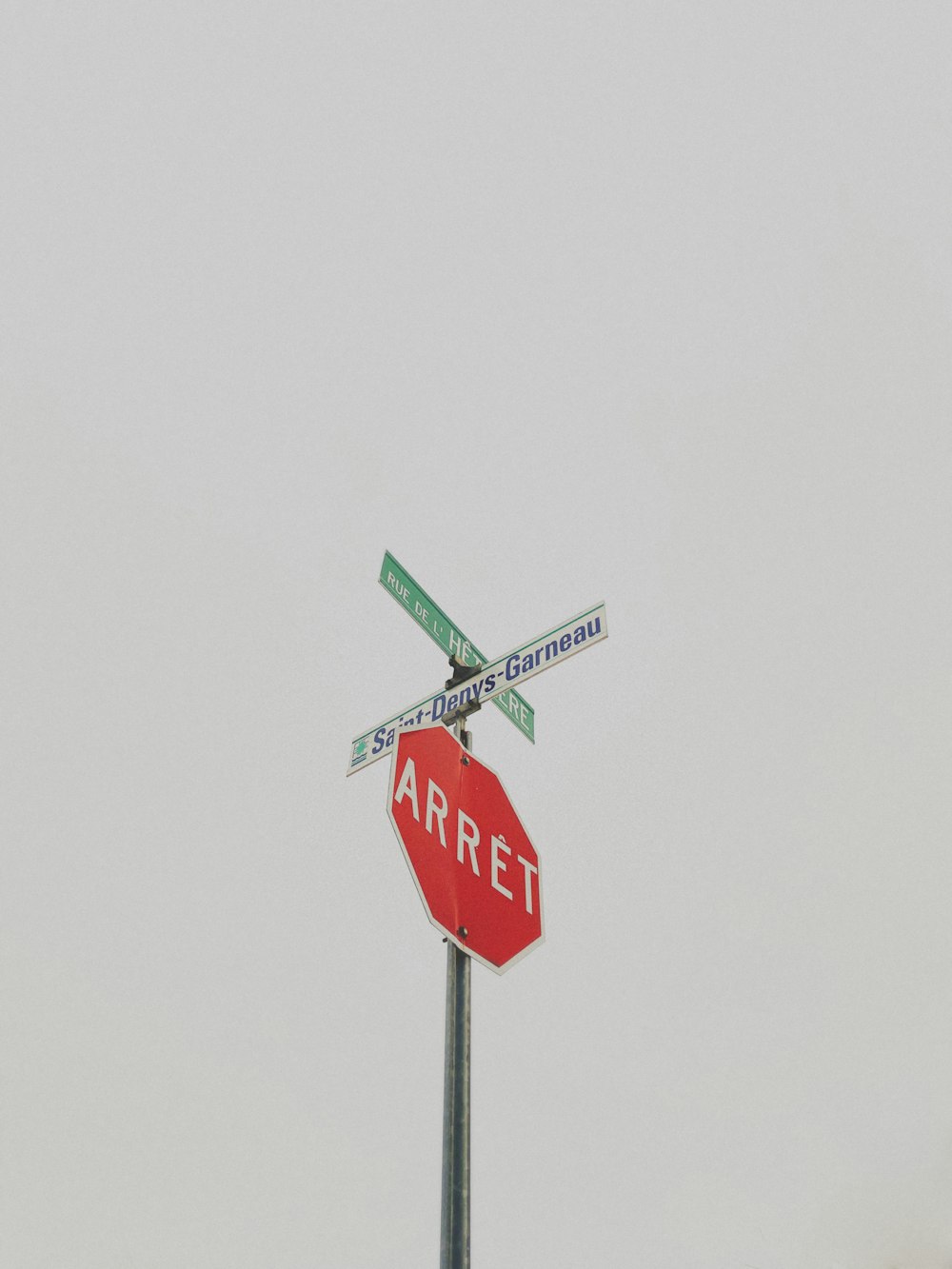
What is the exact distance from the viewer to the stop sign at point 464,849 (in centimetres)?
312

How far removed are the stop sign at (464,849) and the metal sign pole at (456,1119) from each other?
0.44 feet

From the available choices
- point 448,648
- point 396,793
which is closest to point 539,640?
point 448,648

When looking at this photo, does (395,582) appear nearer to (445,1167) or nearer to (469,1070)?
(469,1070)

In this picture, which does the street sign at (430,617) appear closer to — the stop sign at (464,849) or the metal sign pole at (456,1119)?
the stop sign at (464,849)

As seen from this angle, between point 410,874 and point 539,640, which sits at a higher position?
point 539,640

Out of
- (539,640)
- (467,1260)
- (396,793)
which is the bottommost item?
(467,1260)

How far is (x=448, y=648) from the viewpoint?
4871 millimetres

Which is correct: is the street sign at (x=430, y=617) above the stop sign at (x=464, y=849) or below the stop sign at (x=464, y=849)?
above

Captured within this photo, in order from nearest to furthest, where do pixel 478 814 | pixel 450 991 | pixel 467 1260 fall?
pixel 467 1260 < pixel 450 991 < pixel 478 814

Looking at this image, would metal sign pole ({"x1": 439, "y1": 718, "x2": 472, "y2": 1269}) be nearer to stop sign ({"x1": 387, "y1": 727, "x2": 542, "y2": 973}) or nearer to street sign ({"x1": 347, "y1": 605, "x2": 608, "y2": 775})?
stop sign ({"x1": 387, "y1": 727, "x2": 542, "y2": 973})

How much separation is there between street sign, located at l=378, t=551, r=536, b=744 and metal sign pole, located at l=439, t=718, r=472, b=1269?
182 centimetres

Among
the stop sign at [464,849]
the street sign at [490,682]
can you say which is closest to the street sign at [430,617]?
the street sign at [490,682]

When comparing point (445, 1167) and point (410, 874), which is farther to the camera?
point (410, 874)

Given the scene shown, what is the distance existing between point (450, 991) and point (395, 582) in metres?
2.40
